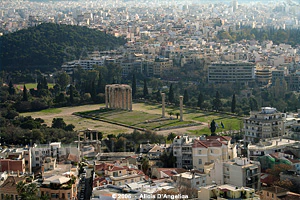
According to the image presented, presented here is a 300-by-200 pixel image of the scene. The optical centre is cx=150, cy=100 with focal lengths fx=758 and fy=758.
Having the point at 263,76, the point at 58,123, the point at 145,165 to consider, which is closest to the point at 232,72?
the point at 263,76

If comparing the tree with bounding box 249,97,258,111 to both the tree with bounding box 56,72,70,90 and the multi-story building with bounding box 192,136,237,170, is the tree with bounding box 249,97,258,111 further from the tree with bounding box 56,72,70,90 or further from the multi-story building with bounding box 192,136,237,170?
the multi-story building with bounding box 192,136,237,170

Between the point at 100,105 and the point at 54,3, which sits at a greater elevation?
the point at 54,3

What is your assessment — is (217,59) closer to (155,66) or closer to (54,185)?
(155,66)

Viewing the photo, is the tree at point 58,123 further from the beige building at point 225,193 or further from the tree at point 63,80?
the beige building at point 225,193

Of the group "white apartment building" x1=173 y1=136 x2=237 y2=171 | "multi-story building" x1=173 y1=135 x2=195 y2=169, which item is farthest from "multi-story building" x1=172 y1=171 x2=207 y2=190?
"multi-story building" x1=173 y1=135 x2=195 y2=169

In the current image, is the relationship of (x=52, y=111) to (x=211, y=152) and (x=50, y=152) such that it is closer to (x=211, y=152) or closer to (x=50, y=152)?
(x=50, y=152)

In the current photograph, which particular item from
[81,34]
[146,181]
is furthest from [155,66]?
[146,181]
